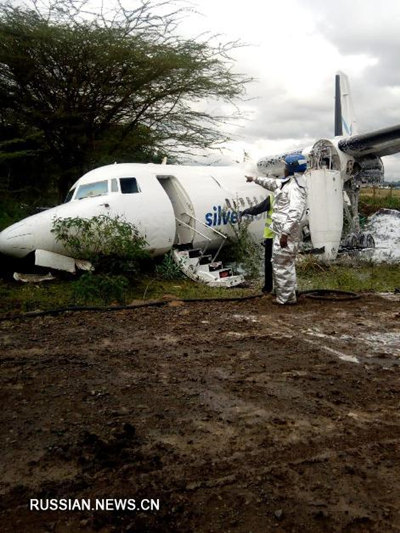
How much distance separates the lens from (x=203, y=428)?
11.5ft

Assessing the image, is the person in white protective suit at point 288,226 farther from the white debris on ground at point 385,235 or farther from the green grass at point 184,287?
the white debris on ground at point 385,235

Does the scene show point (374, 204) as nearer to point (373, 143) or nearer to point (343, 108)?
point (343, 108)

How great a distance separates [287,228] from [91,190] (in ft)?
14.2

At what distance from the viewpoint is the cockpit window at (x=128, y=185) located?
32.0 feet

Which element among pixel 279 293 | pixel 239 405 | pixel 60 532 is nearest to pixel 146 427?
pixel 239 405

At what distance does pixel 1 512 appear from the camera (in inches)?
102

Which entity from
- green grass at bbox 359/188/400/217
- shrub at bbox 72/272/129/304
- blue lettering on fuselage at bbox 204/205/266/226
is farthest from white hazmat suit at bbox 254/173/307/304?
green grass at bbox 359/188/400/217

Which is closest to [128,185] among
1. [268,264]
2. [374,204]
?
[268,264]

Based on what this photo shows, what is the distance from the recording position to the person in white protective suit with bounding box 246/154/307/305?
Result: 7.51 m

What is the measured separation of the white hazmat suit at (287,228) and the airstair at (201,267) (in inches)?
91.0

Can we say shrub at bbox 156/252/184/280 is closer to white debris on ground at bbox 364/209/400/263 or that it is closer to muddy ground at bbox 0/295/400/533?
muddy ground at bbox 0/295/400/533

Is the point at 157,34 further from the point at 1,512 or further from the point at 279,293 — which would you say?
the point at 1,512

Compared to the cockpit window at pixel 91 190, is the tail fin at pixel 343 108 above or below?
above

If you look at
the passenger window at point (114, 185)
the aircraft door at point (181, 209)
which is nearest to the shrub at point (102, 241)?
the passenger window at point (114, 185)
